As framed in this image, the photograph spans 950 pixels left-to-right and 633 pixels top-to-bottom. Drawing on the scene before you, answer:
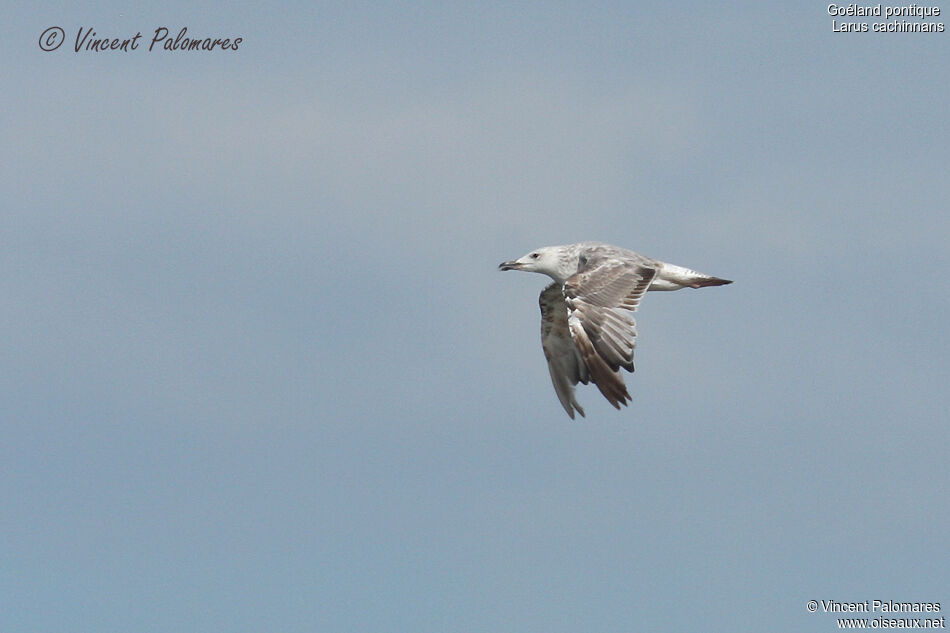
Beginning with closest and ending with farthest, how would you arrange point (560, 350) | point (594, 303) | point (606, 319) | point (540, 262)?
1. point (606, 319)
2. point (594, 303)
3. point (540, 262)
4. point (560, 350)

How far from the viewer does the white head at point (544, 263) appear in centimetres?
3588

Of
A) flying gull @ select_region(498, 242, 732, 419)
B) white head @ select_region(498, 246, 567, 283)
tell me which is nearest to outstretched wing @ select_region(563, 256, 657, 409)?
flying gull @ select_region(498, 242, 732, 419)

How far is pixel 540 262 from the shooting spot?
3606 centimetres

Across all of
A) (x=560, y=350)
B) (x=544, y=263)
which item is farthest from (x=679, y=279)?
(x=560, y=350)

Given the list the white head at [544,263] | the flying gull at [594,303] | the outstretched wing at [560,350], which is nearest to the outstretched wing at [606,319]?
the flying gull at [594,303]

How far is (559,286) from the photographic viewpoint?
1460 inches

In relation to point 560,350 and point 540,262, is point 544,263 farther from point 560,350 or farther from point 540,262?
point 560,350

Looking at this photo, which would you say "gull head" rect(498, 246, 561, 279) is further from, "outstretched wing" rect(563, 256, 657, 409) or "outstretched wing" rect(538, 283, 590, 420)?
"outstretched wing" rect(563, 256, 657, 409)

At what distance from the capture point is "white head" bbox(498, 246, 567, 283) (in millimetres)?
35875

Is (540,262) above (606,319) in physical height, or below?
above

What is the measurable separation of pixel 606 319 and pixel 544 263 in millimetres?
5176

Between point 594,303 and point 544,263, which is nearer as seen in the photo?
point 594,303

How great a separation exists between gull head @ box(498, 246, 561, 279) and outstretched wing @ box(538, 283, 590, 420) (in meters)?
1.33

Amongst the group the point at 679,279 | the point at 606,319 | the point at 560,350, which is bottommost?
the point at 560,350
